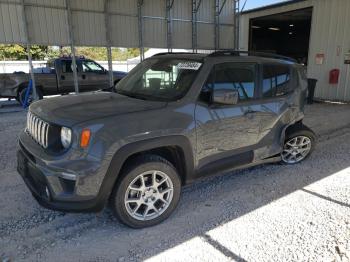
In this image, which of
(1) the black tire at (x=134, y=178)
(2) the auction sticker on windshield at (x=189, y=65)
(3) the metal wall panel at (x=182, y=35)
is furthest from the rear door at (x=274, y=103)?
(3) the metal wall panel at (x=182, y=35)

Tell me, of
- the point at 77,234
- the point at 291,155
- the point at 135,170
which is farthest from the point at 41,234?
the point at 291,155

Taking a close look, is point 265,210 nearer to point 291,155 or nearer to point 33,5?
point 291,155

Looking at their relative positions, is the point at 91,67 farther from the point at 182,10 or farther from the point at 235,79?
the point at 235,79

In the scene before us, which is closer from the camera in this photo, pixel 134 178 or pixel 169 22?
pixel 134 178

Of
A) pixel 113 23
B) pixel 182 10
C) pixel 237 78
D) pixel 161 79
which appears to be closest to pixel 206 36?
pixel 182 10

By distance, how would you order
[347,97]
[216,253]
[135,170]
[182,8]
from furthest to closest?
[182,8] → [347,97] → [135,170] → [216,253]

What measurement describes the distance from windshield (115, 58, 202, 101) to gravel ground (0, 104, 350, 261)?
132 cm

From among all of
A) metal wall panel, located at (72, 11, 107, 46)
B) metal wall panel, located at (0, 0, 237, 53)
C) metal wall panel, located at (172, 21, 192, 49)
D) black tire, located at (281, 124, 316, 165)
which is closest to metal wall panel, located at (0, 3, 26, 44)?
metal wall panel, located at (0, 0, 237, 53)

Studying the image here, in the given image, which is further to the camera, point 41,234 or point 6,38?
point 6,38

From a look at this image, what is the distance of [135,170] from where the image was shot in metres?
2.89

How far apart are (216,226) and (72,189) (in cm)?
148

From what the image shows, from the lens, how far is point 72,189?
2656mm

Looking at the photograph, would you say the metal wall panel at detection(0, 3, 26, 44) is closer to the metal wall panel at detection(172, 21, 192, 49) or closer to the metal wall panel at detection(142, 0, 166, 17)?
the metal wall panel at detection(142, 0, 166, 17)

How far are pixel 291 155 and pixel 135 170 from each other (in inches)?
116
